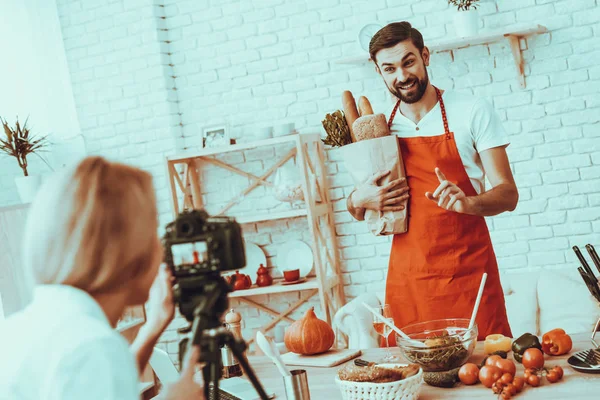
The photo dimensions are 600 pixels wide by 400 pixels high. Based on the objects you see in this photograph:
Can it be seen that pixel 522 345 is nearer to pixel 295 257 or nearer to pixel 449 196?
pixel 449 196

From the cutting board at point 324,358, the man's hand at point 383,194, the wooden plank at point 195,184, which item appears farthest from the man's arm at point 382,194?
the wooden plank at point 195,184

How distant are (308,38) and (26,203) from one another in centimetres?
191

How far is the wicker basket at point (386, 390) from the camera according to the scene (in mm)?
1780

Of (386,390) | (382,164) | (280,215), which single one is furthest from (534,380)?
(280,215)

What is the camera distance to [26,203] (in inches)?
159

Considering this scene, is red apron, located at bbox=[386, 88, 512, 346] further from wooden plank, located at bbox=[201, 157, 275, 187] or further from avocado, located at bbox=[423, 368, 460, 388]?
wooden plank, located at bbox=[201, 157, 275, 187]

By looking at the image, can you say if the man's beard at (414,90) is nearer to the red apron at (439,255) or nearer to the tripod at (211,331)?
the red apron at (439,255)

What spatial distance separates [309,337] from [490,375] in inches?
28.2

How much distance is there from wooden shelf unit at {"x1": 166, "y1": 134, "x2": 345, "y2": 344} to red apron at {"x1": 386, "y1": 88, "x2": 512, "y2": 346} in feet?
4.50

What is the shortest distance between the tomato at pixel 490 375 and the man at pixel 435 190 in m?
0.75

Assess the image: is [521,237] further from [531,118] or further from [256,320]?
[256,320]

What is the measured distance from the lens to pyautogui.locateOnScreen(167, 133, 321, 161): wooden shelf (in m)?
4.12

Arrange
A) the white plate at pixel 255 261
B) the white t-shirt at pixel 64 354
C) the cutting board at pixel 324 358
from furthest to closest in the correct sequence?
the white plate at pixel 255 261 < the cutting board at pixel 324 358 < the white t-shirt at pixel 64 354

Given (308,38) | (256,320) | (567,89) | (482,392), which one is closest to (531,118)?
(567,89)
